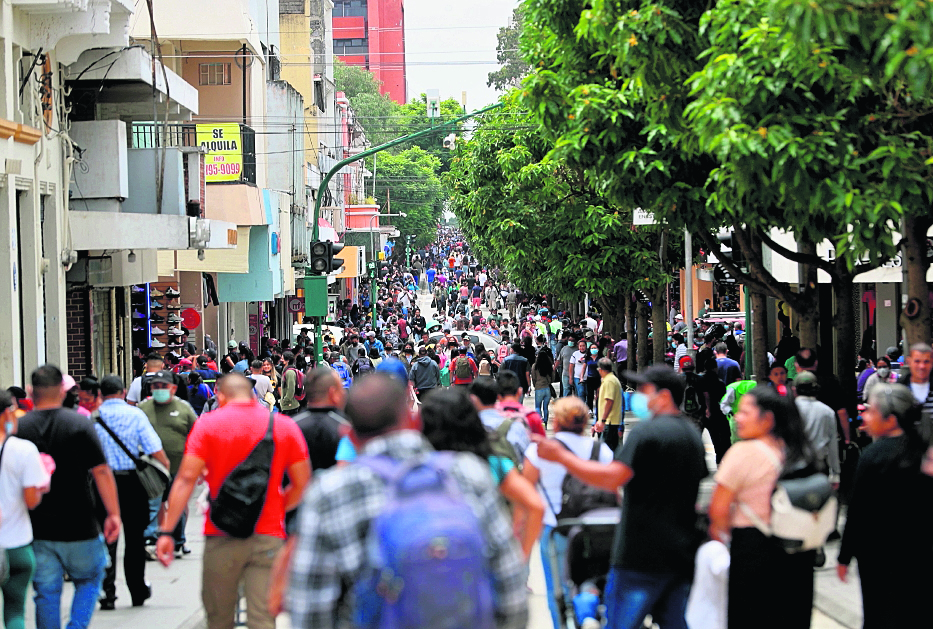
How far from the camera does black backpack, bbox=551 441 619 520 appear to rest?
7.35 m

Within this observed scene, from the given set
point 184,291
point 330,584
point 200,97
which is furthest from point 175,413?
point 200,97

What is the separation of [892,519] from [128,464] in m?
5.43

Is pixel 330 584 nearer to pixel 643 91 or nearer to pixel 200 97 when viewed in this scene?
pixel 643 91

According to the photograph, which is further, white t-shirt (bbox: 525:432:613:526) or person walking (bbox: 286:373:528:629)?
white t-shirt (bbox: 525:432:613:526)

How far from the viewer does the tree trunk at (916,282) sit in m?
12.3

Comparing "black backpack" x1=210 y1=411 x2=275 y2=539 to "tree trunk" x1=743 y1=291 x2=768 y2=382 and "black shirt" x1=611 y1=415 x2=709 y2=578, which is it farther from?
"tree trunk" x1=743 y1=291 x2=768 y2=382

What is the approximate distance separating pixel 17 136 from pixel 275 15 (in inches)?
962

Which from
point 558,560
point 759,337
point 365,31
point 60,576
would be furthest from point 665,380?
point 365,31

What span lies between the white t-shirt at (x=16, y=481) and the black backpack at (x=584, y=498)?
9.70 feet

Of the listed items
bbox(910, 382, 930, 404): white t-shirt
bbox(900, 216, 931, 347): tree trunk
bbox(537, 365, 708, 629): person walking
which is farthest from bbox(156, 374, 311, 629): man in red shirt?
bbox(900, 216, 931, 347): tree trunk

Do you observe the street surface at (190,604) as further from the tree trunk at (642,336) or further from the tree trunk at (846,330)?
the tree trunk at (642,336)

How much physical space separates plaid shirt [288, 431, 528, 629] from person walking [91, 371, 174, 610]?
18.3ft

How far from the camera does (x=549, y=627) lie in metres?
9.12

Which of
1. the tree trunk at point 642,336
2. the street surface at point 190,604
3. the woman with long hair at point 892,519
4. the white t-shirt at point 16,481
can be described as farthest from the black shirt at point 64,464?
the tree trunk at point 642,336
